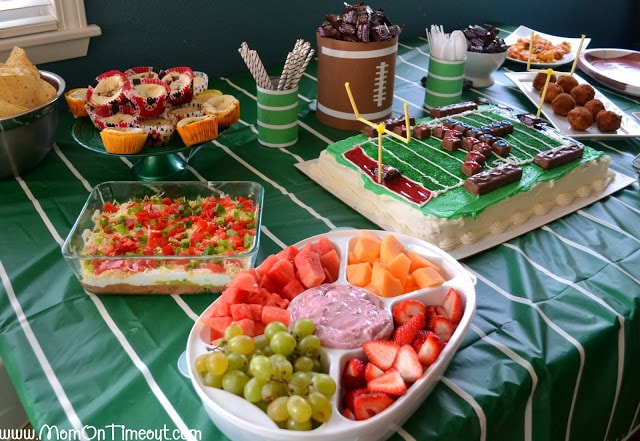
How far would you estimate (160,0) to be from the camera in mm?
1825

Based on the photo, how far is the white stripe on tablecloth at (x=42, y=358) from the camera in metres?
0.85

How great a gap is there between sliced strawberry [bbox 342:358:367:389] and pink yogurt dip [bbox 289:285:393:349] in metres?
0.03

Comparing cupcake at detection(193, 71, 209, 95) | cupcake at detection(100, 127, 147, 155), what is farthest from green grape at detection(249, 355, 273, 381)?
cupcake at detection(193, 71, 209, 95)

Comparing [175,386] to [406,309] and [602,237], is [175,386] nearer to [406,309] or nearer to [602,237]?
[406,309]

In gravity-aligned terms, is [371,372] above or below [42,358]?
above

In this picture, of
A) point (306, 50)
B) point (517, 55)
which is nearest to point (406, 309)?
point (306, 50)

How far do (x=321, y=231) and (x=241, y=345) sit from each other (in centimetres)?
52

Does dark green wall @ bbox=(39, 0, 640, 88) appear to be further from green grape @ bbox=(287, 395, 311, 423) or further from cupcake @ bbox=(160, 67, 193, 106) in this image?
green grape @ bbox=(287, 395, 311, 423)

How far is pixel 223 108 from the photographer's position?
1.44 m

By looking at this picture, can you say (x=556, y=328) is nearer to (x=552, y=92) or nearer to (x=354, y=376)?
(x=354, y=376)

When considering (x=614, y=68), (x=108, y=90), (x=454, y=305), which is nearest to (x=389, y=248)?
(x=454, y=305)

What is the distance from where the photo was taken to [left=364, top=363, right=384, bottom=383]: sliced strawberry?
0.81 m

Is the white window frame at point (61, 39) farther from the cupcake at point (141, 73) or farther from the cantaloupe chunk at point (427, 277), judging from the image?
the cantaloupe chunk at point (427, 277)

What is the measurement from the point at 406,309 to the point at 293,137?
830 mm
